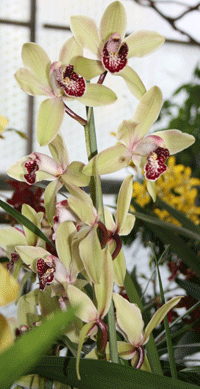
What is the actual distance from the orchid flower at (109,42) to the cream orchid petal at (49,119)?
2cm

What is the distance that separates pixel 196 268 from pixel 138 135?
18cm

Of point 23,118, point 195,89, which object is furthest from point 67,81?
point 23,118

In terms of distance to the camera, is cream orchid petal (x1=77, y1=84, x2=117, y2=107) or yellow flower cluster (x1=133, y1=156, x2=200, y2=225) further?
yellow flower cluster (x1=133, y1=156, x2=200, y2=225)

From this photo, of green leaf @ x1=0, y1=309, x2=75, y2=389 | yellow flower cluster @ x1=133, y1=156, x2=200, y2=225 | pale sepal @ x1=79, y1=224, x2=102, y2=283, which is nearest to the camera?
green leaf @ x1=0, y1=309, x2=75, y2=389

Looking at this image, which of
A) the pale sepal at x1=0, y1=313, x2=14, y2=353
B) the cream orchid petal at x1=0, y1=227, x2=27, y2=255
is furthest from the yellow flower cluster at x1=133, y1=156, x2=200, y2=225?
the pale sepal at x1=0, y1=313, x2=14, y2=353

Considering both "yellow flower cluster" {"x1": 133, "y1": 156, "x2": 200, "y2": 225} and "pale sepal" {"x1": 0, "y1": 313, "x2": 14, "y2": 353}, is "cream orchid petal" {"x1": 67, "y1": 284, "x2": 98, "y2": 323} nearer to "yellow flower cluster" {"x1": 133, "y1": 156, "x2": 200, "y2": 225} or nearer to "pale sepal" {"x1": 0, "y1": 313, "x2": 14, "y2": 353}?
"pale sepal" {"x1": 0, "y1": 313, "x2": 14, "y2": 353}

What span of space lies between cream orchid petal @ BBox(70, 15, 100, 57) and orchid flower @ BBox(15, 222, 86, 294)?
0.09 meters

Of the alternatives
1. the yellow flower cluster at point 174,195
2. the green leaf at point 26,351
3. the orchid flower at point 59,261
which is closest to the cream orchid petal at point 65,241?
the orchid flower at point 59,261

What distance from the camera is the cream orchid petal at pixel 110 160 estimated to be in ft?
0.61

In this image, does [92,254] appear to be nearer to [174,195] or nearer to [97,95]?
[97,95]

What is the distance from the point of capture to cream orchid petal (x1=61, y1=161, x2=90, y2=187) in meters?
0.20

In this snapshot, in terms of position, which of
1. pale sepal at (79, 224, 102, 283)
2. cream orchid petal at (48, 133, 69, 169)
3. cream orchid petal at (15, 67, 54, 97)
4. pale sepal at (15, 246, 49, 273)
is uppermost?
cream orchid petal at (15, 67, 54, 97)

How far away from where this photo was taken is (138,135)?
0.21 metres

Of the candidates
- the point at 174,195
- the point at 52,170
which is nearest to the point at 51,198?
the point at 52,170
